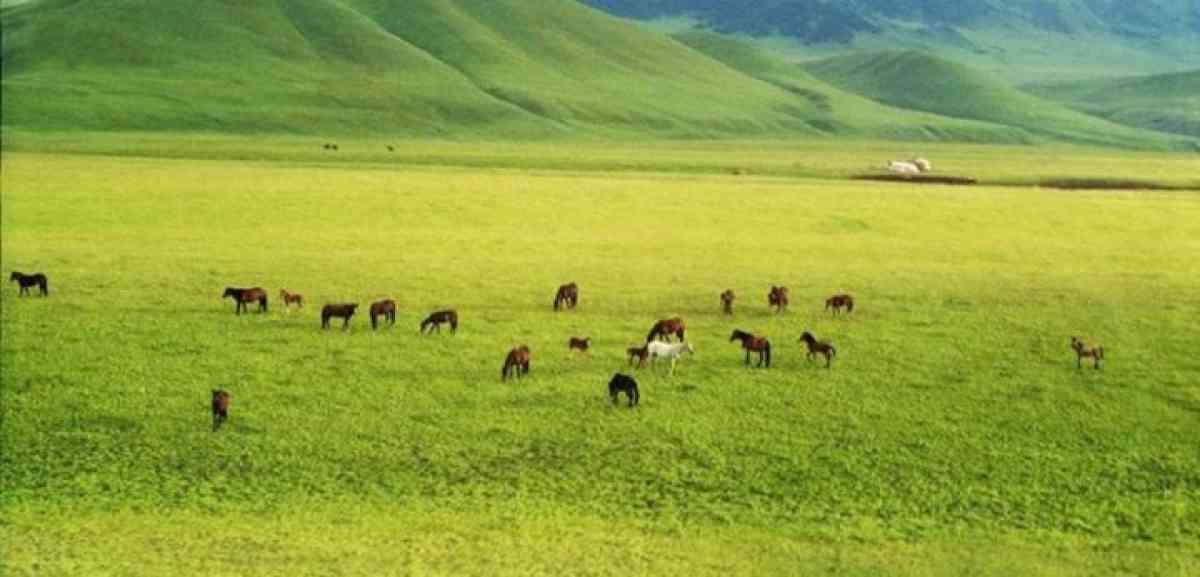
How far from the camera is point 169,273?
1638 inches

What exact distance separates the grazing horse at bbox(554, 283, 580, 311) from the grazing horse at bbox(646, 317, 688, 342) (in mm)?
4691

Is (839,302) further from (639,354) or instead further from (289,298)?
(289,298)

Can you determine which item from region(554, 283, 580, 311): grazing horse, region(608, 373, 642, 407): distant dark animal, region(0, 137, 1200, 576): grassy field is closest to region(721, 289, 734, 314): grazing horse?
region(0, 137, 1200, 576): grassy field

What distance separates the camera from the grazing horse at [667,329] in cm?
3344

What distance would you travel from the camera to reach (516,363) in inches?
1235

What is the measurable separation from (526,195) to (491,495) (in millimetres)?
41976

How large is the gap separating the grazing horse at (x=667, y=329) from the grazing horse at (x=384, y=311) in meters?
7.54

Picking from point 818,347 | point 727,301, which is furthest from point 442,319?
point 818,347

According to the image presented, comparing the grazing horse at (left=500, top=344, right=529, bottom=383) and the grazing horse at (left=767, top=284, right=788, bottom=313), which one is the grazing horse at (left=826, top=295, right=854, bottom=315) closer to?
the grazing horse at (left=767, top=284, right=788, bottom=313)

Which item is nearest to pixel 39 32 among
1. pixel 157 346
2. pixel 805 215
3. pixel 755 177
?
pixel 755 177

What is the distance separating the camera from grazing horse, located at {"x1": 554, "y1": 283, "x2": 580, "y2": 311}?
124 ft

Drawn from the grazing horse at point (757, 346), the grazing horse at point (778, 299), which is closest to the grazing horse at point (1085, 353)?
the grazing horse at point (757, 346)

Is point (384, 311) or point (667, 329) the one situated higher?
point (384, 311)

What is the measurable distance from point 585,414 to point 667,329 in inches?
211
